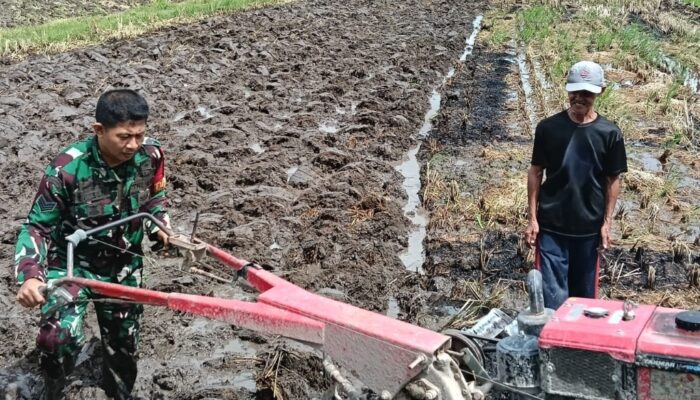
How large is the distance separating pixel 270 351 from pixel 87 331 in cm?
116

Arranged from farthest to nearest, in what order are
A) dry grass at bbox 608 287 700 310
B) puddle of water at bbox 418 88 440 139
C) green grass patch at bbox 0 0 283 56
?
green grass patch at bbox 0 0 283 56 → puddle of water at bbox 418 88 440 139 → dry grass at bbox 608 287 700 310

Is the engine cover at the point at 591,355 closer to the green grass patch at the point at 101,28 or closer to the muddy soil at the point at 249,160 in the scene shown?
the muddy soil at the point at 249,160

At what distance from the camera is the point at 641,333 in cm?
271

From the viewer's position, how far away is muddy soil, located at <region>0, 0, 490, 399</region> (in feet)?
14.8

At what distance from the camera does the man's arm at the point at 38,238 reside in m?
3.21

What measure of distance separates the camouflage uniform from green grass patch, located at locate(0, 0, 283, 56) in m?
11.0

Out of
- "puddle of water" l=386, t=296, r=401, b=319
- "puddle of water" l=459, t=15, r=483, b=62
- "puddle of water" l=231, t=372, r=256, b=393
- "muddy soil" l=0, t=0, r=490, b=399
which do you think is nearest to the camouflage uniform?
"muddy soil" l=0, t=0, r=490, b=399

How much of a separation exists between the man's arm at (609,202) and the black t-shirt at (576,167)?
0.07 feet

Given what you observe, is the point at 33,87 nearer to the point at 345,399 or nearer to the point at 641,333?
the point at 345,399

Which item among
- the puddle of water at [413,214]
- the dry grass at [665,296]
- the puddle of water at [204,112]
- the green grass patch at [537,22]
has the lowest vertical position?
the puddle of water at [413,214]

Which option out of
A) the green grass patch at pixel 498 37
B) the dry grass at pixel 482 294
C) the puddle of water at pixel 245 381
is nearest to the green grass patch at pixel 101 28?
the green grass patch at pixel 498 37

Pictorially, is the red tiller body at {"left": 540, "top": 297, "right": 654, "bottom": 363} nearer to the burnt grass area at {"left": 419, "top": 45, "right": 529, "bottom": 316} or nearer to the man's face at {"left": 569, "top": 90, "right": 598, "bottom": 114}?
the man's face at {"left": 569, "top": 90, "right": 598, "bottom": 114}

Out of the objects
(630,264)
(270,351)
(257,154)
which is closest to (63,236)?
(270,351)

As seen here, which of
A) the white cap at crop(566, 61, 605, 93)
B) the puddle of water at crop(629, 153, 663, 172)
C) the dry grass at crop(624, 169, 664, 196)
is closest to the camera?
the white cap at crop(566, 61, 605, 93)
